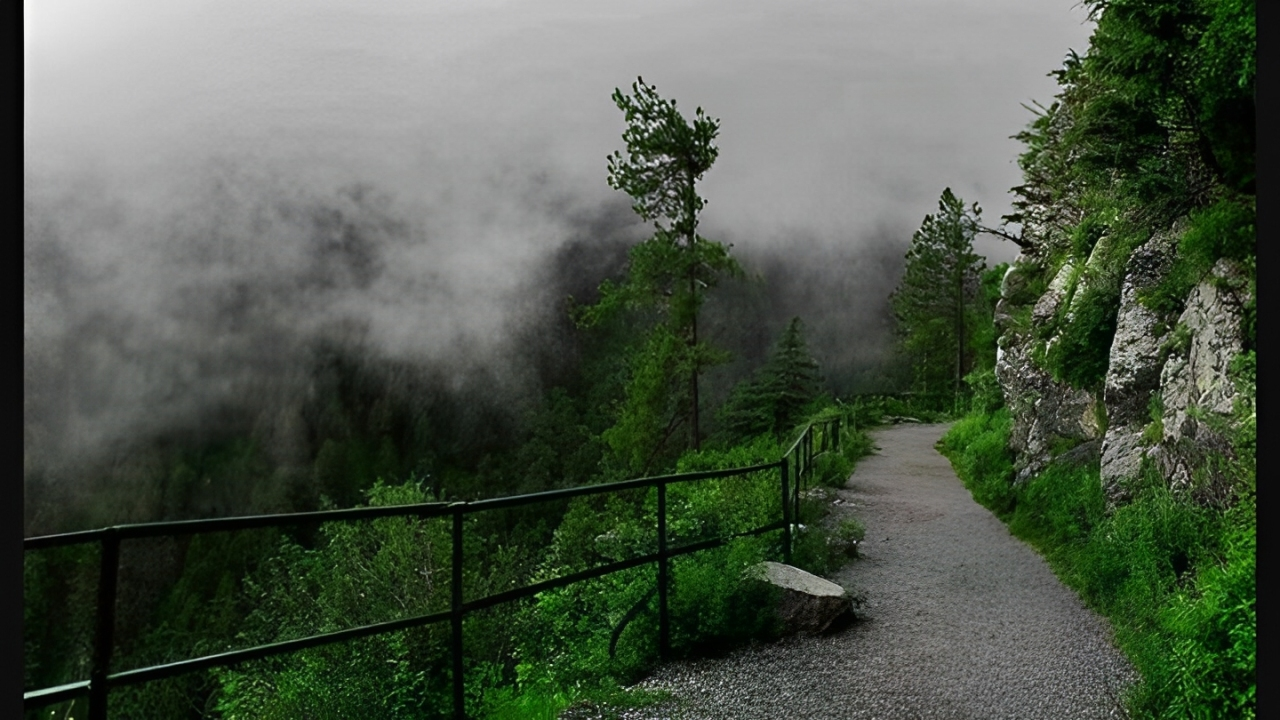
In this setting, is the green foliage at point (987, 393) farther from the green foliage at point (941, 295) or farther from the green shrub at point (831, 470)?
the green foliage at point (941, 295)

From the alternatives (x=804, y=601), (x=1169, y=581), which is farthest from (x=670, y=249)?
(x=1169, y=581)

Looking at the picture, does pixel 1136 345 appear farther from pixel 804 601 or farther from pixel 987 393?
pixel 987 393

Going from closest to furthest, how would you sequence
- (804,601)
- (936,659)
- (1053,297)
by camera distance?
(936,659) < (804,601) < (1053,297)

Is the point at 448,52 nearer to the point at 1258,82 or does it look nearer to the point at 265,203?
the point at 265,203

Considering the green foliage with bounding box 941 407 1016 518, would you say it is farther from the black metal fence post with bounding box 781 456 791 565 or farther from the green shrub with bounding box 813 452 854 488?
the black metal fence post with bounding box 781 456 791 565

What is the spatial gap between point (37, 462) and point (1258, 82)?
32.9 m

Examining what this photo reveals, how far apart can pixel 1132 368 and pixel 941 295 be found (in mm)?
14527

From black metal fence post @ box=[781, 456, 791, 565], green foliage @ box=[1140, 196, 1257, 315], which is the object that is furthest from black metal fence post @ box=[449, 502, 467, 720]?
green foliage @ box=[1140, 196, 1257, 315]

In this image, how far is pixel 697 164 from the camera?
558 inches

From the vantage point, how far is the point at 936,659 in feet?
9.86

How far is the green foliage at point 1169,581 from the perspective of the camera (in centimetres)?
211

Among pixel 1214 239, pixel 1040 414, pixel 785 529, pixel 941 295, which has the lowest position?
pixel 785 529

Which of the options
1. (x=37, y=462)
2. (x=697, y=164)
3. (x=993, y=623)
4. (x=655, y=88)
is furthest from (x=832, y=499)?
(x=37, y=462)

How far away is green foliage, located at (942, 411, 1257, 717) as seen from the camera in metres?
2.11
